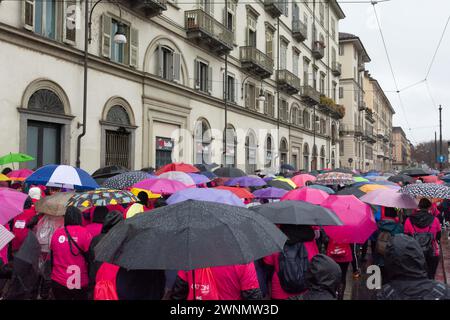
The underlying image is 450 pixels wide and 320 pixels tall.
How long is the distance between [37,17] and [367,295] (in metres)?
12.6

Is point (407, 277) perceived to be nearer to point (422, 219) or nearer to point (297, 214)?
point (297, 214)

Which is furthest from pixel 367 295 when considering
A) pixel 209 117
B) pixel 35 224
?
pixel 209 117

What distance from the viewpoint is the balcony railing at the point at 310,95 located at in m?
38.8

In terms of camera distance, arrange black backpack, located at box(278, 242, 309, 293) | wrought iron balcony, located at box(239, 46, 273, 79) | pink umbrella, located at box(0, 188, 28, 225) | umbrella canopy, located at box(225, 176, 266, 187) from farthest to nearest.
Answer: wrought iron balcony, located at box(239, 46, 273, 79) → umbrella canopy, located at box(225, 176, 266, 187) → pink umbrella, located at box(0, 188, 28, 225) → black backpack, located at box(278, 242, 309, 293)

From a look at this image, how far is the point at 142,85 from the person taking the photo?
738 inches

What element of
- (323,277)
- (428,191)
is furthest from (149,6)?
(323,277)

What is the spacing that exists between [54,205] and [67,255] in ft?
3.94

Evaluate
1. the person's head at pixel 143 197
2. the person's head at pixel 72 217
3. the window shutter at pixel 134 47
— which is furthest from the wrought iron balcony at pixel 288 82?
the person's head at pixel 72 217

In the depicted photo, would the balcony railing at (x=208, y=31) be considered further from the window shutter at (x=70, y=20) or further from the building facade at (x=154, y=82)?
the window shutter at (x=70, y=20)

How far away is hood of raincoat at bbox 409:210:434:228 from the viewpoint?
20.0 ft

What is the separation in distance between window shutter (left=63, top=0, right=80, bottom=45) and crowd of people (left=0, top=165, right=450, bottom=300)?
9168 mm

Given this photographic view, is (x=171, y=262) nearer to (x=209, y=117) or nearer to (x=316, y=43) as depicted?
(x=209, y=117)

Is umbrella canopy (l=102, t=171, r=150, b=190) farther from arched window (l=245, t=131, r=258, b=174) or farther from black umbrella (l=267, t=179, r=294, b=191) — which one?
arched window (l=245, t=131, r=258, b=174)

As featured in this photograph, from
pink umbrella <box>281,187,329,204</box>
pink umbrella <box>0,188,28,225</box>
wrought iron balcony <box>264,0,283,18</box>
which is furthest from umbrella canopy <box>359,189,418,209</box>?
wrought iron balcony <box>264,0,283,18</box>
